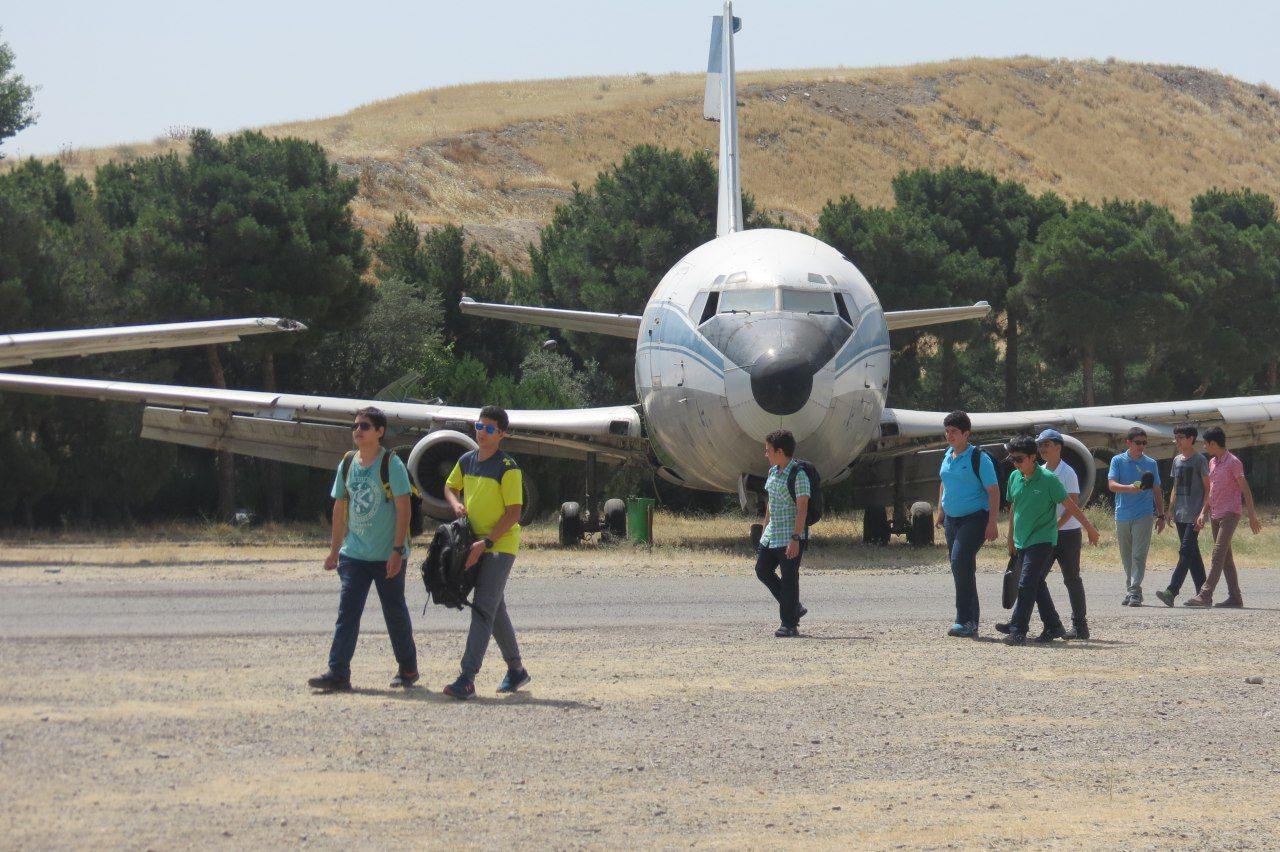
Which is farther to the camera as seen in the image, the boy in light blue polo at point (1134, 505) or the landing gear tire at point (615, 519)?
the landing gear tire at point (615, 519)

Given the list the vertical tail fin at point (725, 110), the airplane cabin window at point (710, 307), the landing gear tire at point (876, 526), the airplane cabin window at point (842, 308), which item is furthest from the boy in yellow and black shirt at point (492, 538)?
the vertical tail fin at point (725, 110)

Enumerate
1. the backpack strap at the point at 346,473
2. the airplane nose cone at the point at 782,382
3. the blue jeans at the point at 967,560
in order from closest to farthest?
the backpack strap at the point at 346,473
the blue jeans at the point at 967,560
the airplane nose cone at the point at 782,382

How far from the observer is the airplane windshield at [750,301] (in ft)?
64.6

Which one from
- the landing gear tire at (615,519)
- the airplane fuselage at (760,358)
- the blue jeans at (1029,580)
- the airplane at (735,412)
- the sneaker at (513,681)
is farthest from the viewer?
the landing gear tire at (615,519)

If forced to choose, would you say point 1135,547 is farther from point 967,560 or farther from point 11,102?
point 11,102

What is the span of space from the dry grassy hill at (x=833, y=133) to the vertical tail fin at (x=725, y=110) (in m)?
39.8

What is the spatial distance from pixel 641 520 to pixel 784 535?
40.1 ft

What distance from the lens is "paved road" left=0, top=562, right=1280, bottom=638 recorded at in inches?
504

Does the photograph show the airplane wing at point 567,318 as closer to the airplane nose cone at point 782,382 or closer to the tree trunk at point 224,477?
the airplane nose cone at point 782,382

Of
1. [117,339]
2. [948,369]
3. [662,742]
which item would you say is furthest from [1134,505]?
[948,369]

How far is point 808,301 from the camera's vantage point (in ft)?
65.1

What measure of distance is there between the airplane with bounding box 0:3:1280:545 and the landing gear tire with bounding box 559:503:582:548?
0.03 meters

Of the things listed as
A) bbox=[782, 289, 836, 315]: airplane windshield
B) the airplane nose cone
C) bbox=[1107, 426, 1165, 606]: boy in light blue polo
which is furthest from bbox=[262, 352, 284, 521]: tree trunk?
bbox=[1107, 426, 1165, 606]: boy in light blue polo

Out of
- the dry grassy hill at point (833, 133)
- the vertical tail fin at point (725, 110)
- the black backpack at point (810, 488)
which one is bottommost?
the black backpack at point (810, 488)
